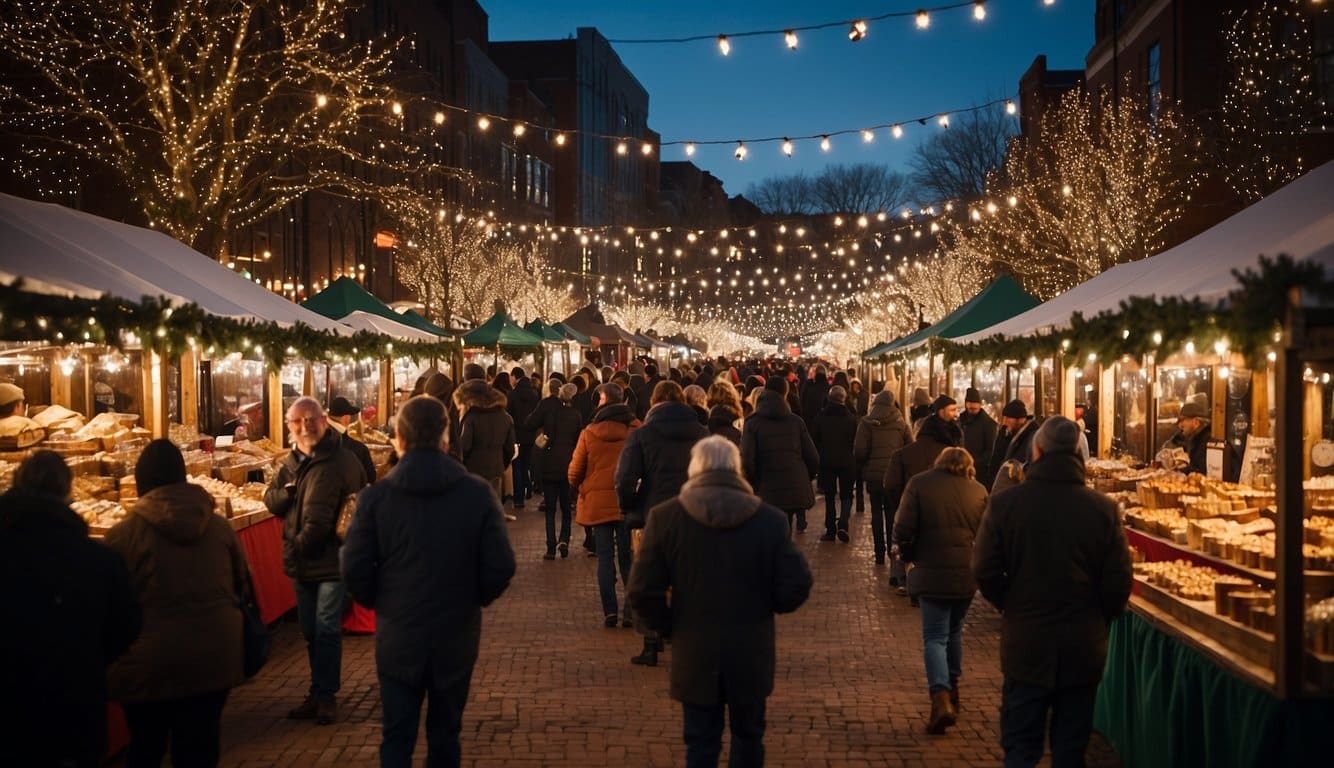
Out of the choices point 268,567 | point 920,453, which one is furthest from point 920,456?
point 268,567

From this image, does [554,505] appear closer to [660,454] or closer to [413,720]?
[660,454]

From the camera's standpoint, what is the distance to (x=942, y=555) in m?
6.72

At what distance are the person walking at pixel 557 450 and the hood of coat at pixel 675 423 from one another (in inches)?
162

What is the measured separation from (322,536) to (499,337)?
55.8 feet

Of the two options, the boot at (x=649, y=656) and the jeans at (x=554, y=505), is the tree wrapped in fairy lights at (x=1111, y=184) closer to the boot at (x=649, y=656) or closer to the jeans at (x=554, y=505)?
the jeans at (x=554, y=505)

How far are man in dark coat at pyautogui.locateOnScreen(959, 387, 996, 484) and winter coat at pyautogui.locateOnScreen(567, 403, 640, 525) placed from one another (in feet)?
12.6

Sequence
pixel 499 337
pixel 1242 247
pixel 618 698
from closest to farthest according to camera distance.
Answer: pixel 1242 247 → pixel 618 698 → pixel 499 337

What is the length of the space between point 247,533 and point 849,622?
4.67m

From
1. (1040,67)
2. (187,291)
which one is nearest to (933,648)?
(187,291)

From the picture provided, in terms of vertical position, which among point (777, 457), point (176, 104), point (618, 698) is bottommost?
point (618, 698)

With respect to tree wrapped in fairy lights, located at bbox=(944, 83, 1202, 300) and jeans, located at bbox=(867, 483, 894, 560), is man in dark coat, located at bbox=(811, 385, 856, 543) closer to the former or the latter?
jeans, located at bbox=(867, 483, 894, 560)

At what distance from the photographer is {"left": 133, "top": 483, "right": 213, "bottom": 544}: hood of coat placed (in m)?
4.82

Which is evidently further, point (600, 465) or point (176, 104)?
point (176, 104)

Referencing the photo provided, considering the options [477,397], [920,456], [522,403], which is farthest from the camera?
[522,403]
